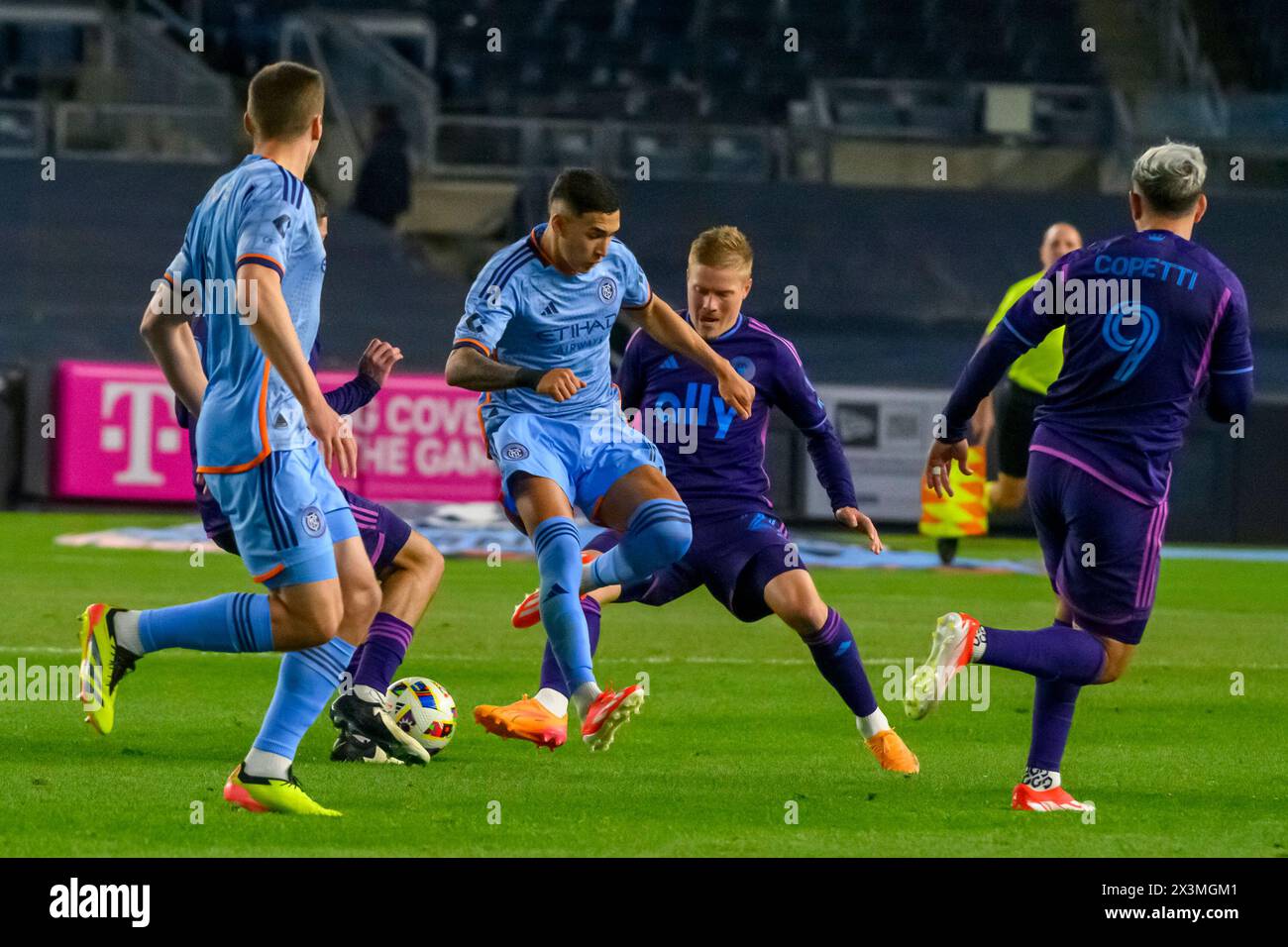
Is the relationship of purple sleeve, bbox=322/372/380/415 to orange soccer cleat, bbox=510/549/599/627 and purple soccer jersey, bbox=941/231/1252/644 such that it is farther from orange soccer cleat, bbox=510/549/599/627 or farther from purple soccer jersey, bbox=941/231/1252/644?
purple soccer jersey, bbox=941/231/1252/644

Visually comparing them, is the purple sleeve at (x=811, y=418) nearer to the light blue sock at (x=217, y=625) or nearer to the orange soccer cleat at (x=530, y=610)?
the orange soccer cleat at (x=530, y=610)

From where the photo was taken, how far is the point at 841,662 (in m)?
6.13

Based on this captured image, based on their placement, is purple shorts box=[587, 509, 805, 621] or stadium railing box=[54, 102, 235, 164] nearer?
purple shorts box=[587, 509, 805, 621]

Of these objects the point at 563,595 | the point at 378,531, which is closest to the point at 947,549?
the point at 378,531

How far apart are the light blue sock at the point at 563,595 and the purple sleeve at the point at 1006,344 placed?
1.18 metres

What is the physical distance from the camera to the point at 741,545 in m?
6.34

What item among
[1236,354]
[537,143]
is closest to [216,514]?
[1236,354]

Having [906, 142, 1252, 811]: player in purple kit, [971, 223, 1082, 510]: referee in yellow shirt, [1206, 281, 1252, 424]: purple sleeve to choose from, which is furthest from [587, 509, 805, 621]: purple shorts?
[971, 223, 1082, 510]: referee in yellow shirt

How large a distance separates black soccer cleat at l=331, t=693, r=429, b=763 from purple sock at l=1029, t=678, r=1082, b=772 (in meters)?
1.86

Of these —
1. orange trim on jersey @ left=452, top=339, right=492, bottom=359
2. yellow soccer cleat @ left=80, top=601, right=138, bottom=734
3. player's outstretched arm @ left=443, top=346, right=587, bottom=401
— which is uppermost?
orange trim on jersey @ left=452, top=339, right=492, bottom=359

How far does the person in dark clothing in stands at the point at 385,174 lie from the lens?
18750 millimetres

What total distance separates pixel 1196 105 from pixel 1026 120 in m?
1.62

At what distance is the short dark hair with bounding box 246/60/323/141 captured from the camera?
492 centimetres

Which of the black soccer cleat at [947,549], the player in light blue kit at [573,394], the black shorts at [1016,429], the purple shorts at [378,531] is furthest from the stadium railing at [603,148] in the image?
the player in light blue kit at [573,394]
